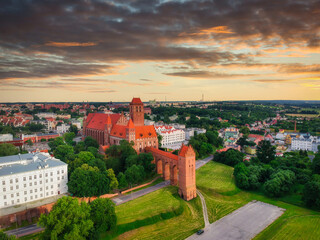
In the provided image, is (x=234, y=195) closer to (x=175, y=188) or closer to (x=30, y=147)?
(x=175, y=188)

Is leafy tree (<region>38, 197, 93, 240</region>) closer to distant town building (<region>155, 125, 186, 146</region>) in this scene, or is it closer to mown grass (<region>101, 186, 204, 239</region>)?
mown grass (<region>101, 186, 204, 239</region>)

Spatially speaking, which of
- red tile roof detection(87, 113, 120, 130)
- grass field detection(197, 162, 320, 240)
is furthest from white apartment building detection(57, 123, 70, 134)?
grass field detection(197, 162, 320, 240)

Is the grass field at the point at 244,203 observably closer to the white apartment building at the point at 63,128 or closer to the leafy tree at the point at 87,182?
the leafy tree at the point at 87,182

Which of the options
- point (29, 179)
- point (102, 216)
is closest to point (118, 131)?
point (29, 179)

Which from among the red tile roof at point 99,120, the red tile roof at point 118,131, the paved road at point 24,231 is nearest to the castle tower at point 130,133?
the red tile roof at point 118,131

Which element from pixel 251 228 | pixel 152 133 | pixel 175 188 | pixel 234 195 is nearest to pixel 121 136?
pixel 152 133


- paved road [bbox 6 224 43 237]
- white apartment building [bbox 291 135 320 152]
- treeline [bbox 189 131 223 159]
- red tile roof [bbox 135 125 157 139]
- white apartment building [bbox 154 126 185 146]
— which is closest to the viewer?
paved road [bbox 6 224 43 237]

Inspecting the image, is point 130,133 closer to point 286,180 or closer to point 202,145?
point 202,145
